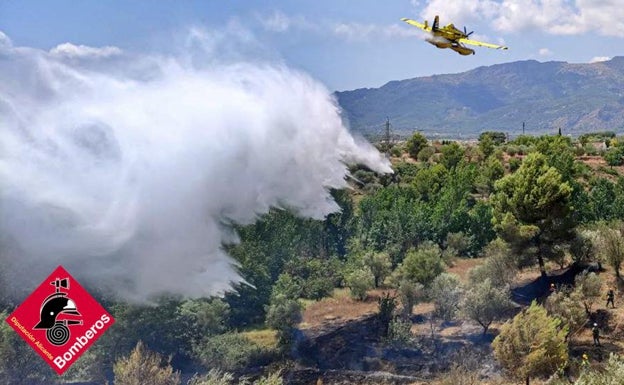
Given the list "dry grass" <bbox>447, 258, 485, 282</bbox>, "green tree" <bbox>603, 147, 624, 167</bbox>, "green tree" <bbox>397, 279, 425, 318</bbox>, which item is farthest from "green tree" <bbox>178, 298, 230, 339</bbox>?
"green tree" <bbox>603, 147, 624, 167</bbox>

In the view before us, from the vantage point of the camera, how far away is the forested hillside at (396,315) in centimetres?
2480

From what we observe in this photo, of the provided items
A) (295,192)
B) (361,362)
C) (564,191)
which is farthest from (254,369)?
(564,191)

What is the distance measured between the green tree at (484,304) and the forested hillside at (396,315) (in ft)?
0.20

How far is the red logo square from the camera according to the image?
1733cm

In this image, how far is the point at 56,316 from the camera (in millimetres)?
17359

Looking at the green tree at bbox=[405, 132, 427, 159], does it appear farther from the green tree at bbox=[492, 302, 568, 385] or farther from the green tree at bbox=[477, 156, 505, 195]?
the green tree at bbox=[492, 302, 568, 385]

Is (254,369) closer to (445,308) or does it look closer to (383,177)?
(445,308)

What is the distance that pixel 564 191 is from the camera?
105ft

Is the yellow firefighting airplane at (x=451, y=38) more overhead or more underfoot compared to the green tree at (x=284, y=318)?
more overhead

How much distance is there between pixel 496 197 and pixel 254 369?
60.3 ft

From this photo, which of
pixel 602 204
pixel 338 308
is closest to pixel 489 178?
pixel 602 204

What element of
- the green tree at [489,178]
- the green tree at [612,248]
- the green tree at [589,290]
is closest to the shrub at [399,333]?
the green tree at [589,290]

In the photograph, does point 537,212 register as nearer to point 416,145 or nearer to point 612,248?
point 612,248

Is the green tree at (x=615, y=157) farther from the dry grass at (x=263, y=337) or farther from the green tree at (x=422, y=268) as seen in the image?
the dry grass at (x=263, y=337)
